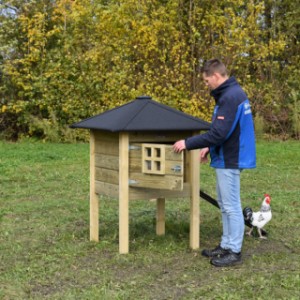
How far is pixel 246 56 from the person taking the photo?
53.3 feet

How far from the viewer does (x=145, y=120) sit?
5.06 m

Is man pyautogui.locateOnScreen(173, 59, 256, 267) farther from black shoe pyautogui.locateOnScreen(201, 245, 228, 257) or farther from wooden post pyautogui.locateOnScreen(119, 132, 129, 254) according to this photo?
wooden post pyautogui.locateOnScreen(119, 132, 129, 254)

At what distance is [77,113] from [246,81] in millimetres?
4849

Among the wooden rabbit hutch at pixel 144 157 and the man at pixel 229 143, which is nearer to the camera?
the man at pixel 229 143

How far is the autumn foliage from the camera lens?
15453 mm

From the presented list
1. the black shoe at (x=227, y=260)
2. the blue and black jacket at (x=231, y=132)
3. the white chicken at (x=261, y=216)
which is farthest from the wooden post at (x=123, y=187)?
the white chicken at (x=261, y=216)

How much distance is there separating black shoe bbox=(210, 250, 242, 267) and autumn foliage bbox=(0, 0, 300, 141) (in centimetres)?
1048

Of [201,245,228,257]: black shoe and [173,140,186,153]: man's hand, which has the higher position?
[173,140,186,153]: man's hand

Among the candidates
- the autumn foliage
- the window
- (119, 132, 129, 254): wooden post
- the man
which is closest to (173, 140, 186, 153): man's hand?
the man

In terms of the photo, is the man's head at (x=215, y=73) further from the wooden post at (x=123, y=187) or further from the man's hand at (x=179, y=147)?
the wooden post at (x=123, y=187)

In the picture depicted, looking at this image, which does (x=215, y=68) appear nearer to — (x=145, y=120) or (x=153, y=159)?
(x=145, y=120)

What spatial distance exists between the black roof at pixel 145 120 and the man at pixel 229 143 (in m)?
0.26

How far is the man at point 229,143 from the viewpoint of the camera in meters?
4.73

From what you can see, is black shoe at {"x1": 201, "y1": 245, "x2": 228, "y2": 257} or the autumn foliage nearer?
black shoe at {"x1": 201, "y1": 245, "x2": 228, "y2": 257}
